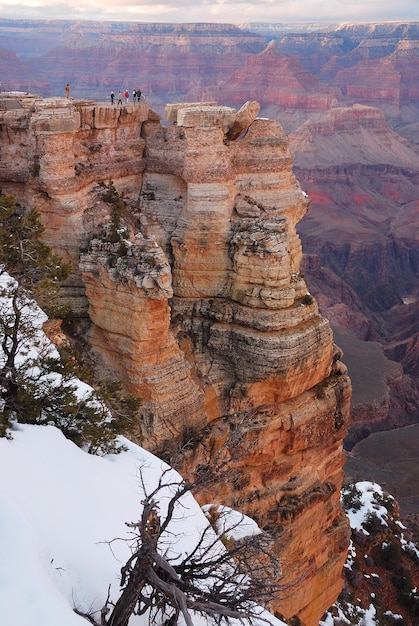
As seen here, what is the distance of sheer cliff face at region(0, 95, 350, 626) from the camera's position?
18.1 metres

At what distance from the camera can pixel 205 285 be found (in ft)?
66.8

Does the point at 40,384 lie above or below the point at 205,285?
below

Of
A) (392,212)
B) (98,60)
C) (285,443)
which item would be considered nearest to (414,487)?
(285,443)

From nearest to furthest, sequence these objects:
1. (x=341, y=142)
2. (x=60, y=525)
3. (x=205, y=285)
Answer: (x=60, y=525) → (x=205, y=285) → (x=341, y=142)

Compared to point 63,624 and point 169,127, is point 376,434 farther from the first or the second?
point 63,624

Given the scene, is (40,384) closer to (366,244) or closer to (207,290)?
(207,290)

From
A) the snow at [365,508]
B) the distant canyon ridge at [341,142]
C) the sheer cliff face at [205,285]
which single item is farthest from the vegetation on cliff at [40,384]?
the distant canyon ridge at [341,142]

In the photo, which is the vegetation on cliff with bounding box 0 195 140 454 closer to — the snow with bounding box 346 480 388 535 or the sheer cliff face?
the sheer cliff face

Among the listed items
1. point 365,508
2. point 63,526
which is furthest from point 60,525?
point 365,508

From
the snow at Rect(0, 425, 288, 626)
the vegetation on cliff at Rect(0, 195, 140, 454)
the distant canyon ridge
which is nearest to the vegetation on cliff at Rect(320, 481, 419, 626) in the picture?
the vegetation on cliff at Rect(0, 195, 140, 454)

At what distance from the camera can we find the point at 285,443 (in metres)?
21.2

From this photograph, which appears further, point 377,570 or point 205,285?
point 377,570

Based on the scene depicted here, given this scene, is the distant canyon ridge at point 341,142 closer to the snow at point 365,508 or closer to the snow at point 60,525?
the snow at point 365,508

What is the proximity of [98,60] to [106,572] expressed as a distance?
616 feet
